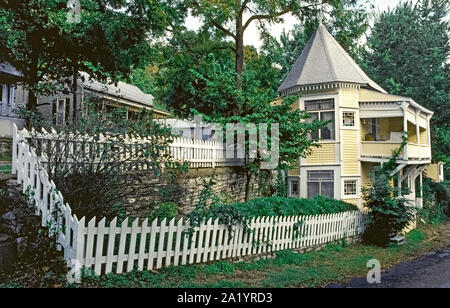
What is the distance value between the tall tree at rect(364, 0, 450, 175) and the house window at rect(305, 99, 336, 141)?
40.8 feet

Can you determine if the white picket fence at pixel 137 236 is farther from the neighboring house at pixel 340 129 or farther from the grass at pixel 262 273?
the neighboring house at pixel 340 129

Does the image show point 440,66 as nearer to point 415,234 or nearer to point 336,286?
point 415,234

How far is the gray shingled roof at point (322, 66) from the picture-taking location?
15.5 metres

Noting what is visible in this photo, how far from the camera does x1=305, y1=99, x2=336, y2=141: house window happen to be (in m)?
15.6

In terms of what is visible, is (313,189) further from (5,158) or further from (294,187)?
(5,158)

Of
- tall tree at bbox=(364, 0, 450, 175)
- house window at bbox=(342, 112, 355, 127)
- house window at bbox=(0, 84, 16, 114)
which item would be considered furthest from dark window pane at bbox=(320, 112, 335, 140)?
house window at bbox=(0, 84, 16, 114)

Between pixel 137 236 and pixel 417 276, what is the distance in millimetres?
6743

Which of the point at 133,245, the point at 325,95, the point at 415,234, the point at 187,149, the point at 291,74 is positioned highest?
Answer: the point at 291,74

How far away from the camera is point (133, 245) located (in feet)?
18.7
